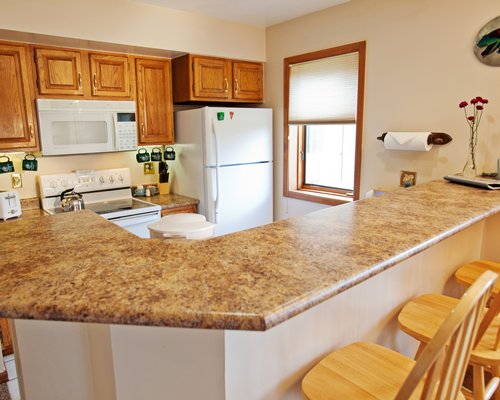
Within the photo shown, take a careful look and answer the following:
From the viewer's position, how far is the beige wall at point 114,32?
250 cm

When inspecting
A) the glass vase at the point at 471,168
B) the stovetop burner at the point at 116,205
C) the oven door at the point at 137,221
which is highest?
the glass vase at the point at 471,168

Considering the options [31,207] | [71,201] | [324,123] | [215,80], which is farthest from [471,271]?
[31,207]

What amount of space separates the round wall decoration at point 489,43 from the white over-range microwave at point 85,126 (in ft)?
8.16

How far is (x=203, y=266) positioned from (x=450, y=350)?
59cm

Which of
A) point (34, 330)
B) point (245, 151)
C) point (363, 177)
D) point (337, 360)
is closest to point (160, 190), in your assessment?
point (245, 151)

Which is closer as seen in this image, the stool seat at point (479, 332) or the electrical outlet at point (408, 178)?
the stool seat at point (479, 332)

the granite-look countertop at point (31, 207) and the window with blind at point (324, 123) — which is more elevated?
the window with blind at point (324, 123)

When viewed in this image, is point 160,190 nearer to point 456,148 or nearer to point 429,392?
point 456,148

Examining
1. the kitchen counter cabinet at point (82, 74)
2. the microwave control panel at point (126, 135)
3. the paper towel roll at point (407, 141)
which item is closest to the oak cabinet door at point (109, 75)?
the kitchen counter cabinet at point (82, 74)

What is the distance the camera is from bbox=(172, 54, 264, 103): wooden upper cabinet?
3.21m

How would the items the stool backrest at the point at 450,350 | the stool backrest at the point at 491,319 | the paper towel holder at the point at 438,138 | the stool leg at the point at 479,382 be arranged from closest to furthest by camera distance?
the stool backrest at the point at 450,350
the stool backrest at the point at 491,319
the stool leg at the point at 479,382
the paper towel holder at the point at 438,138

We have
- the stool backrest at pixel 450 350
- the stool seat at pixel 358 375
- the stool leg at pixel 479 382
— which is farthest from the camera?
the stool leg at pixel 479 382

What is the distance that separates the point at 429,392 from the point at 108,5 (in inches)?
120

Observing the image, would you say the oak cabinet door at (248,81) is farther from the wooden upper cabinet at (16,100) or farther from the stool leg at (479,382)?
the stool leg at (479,382)
